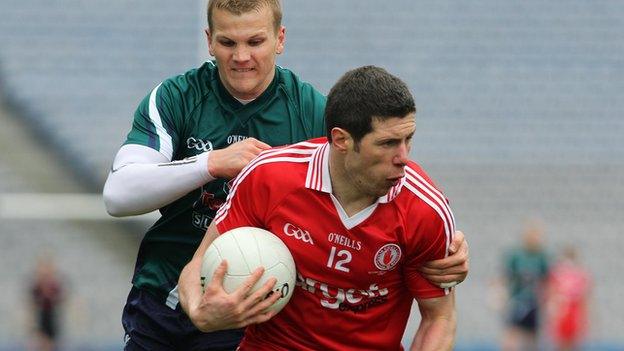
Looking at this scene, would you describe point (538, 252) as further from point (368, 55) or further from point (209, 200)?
point (209, 200)

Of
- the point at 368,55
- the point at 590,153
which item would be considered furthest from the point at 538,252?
the point at 368,55

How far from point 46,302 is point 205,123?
10049 mm

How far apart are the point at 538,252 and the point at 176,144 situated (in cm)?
1067

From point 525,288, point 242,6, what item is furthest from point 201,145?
point 525,288

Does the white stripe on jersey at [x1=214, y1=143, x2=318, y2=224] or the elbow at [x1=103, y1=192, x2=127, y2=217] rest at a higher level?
Answer: the white stripe on jersey at [x1=214, y1=143, x2=318, y2=224]

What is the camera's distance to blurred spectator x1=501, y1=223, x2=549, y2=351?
14773 mm

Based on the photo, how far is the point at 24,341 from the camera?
48.3ft

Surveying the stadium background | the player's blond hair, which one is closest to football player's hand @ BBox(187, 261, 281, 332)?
the player's blond hair

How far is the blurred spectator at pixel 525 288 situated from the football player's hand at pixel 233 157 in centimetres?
1058

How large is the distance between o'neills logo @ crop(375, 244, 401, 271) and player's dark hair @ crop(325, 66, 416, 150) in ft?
1.38

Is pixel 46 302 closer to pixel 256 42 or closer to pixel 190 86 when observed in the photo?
pixel 190 86

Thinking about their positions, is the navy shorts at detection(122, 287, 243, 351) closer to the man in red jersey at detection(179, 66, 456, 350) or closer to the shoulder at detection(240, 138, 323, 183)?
the man in red jersey at detection(179, 66, 456, 350)

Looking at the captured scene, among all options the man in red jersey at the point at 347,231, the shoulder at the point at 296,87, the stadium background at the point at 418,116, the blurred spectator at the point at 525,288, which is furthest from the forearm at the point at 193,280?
the blurred spectator at the point at 525,288

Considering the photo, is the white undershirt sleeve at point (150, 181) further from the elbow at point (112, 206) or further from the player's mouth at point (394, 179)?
the player's mouth at point (394, 179)
